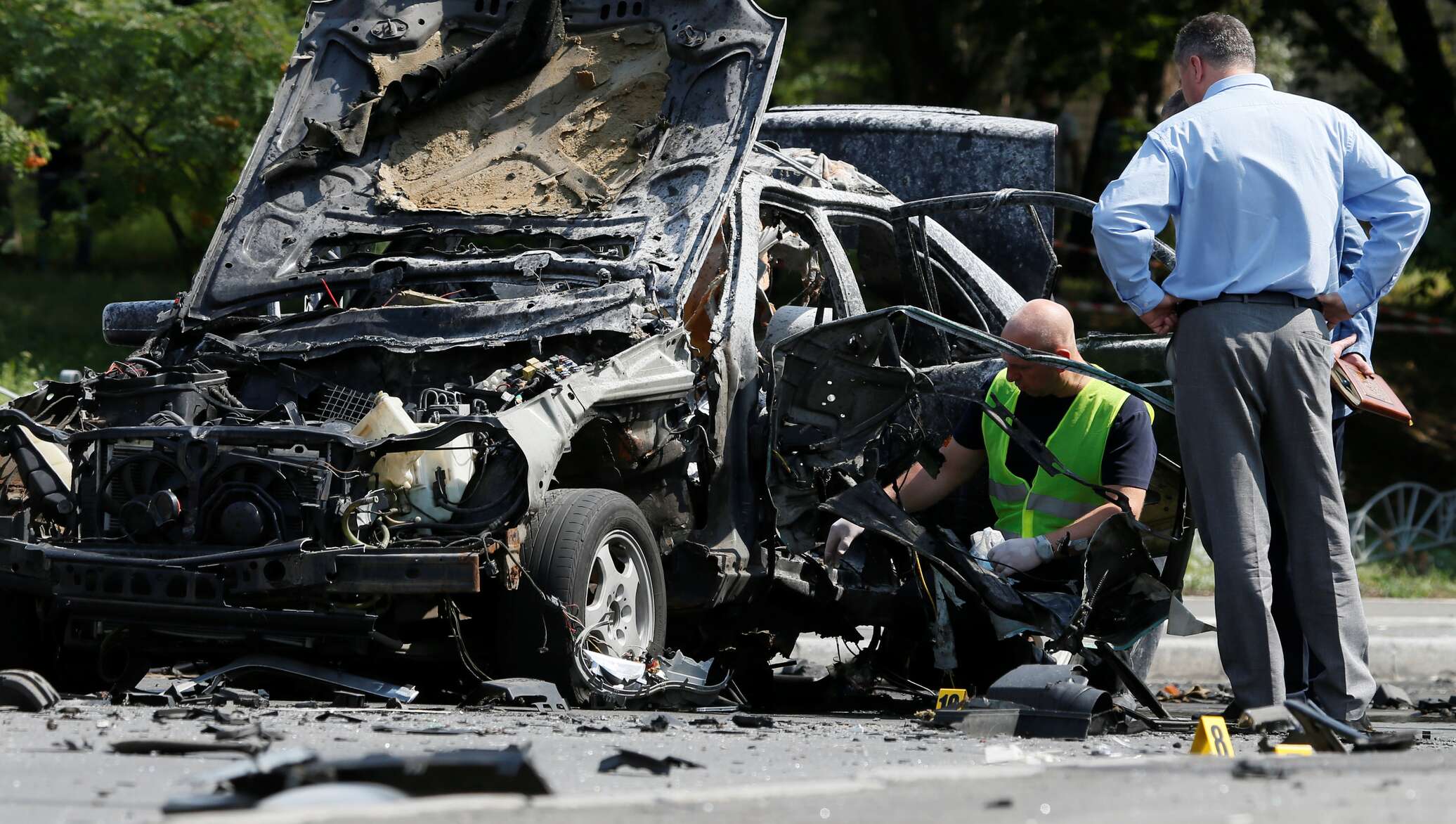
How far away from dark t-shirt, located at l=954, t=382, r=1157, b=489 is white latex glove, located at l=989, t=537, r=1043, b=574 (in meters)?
0.30

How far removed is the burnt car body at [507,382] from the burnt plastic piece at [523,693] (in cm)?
12

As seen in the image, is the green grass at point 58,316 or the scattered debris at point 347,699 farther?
the green grass at point 58,316

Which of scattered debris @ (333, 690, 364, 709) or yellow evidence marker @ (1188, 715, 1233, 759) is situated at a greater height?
yellow evidence marker @ (1188, 715, 1233, 759)

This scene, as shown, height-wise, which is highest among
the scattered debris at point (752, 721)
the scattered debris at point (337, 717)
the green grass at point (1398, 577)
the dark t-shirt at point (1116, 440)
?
the dark t-shirt at point (1116, 440)

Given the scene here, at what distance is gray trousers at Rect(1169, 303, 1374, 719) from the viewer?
5266 mm

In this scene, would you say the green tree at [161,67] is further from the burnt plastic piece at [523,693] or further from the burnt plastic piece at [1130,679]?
the burnt plastic piece at [1130,679]

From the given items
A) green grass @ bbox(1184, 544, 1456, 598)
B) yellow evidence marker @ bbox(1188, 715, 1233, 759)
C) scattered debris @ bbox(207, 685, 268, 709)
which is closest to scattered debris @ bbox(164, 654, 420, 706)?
scattered debris @ bbox(207, 685, 268, 709)

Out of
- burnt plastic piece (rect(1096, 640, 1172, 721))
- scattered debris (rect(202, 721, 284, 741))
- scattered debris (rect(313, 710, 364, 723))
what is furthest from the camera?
burnt plastic piece (rect(1096, 640, 1172, 721))

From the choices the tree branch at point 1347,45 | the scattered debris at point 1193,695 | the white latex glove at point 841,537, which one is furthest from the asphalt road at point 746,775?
the tree branch at point 1347,45

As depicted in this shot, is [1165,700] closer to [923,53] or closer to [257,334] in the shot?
[257,334]

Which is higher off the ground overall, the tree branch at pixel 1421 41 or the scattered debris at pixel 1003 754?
the tree branch at pixel 1421 41

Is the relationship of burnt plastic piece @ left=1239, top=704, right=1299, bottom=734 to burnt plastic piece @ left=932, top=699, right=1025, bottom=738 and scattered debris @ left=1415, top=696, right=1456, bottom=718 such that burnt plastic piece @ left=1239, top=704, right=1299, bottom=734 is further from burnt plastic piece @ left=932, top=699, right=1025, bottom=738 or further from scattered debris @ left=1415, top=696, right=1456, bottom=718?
scattered debris @ left=1415, top=696, right=1456, bottom=718

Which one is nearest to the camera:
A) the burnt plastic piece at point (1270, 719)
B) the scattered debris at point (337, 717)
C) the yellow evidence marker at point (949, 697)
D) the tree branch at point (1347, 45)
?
the burnt plastic piece at point (1270, 719)

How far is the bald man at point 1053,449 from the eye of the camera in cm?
617
